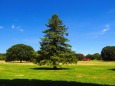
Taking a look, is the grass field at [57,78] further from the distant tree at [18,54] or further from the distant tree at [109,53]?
the distant tree at [109,53]

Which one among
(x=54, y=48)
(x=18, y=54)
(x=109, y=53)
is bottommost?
(x=54, y=48)

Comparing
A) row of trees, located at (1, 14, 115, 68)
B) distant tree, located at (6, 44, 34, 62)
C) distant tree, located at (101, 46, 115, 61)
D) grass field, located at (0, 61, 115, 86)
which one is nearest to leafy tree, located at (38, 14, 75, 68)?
row of trees, located at (1, 14, 115, 68)

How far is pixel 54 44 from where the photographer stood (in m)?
59.1

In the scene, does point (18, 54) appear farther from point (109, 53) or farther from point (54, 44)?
point (54, 44)

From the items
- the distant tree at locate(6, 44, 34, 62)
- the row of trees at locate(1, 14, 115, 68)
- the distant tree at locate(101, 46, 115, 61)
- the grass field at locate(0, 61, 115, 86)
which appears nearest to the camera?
the grass field at locate(0, 61, 115, 86)

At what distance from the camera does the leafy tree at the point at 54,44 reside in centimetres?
5728

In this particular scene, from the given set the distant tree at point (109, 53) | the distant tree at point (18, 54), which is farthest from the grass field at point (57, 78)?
the distant tree at point (109, 53)

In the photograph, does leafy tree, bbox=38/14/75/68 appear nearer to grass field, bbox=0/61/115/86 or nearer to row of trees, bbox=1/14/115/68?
row of trees, bbox=1/14/115/68

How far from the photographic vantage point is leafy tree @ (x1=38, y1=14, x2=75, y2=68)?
5728cm

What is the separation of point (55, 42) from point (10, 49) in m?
86.8

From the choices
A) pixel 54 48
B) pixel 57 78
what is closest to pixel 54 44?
pixel 54 48

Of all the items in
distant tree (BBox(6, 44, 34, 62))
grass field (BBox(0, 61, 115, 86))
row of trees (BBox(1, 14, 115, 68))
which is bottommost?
grass field (BBox(0, 61, 115, 86))

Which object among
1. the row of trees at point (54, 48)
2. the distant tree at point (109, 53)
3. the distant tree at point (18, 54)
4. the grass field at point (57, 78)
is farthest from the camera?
the distant tree at point (109, 53)

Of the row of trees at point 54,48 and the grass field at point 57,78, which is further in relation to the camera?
the row of trees at point 54,48
